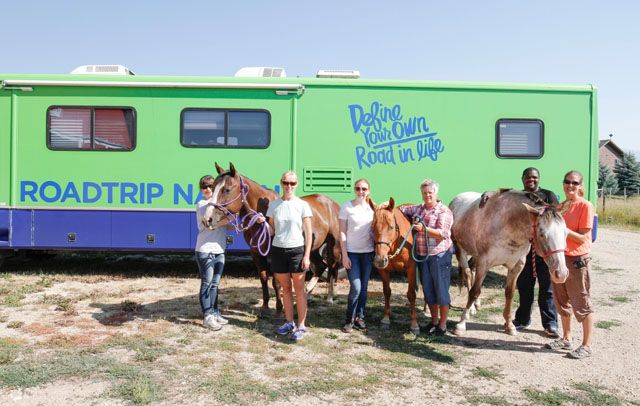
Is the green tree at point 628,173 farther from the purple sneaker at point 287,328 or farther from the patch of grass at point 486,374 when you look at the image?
the purple sneaker at point 287,328

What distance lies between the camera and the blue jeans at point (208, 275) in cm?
492

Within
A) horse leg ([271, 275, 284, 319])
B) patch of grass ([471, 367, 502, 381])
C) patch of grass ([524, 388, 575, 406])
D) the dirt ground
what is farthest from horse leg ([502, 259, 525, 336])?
A: horse leg ([271, 275, 284, 319])

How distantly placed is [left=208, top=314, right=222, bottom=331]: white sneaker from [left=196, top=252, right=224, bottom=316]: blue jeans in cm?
5

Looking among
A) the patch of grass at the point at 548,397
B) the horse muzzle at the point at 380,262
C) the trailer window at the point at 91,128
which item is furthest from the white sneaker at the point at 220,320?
the trailer window at the point at 91,128

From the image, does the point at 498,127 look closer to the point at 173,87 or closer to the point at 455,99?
the point at 455,99

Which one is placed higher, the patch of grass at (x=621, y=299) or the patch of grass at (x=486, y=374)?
the patch of grass at (x=621, y=299)

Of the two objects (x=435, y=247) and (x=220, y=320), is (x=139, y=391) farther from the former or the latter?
(x=435, y=247)

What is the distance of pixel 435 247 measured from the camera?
486 centimetres

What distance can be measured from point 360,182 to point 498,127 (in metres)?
4.06

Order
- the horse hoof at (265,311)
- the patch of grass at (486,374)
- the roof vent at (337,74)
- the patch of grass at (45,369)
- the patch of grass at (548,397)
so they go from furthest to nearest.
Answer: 1. the roof vent at (337,74)
2. the horse hoof at (265,311)
3. the patch of grass at (486,374)
4. the patch of grass at (45,369)
5. the patch of grass at (548,397)

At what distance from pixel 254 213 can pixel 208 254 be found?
0.71 metres

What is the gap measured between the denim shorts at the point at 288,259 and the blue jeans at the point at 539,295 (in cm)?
291

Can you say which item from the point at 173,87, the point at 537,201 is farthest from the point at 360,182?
the point at 173,87

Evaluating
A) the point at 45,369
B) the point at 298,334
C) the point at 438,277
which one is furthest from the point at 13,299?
the point at 438,277
